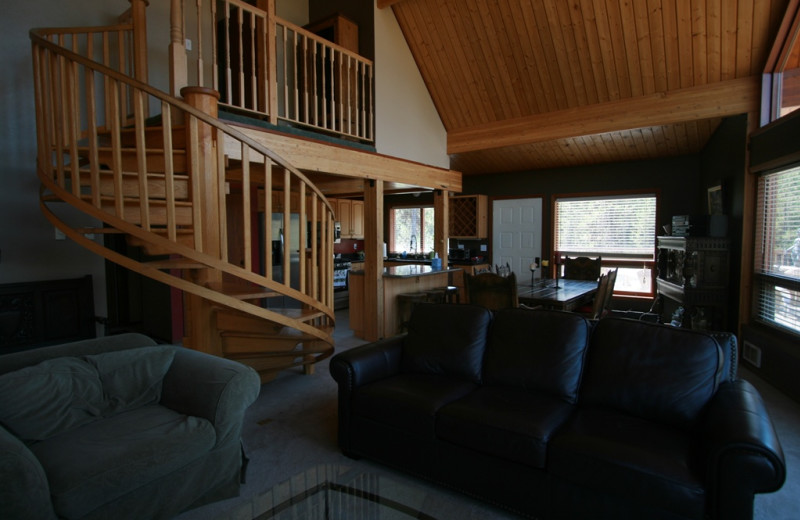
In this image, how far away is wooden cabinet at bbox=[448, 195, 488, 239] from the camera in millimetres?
7867

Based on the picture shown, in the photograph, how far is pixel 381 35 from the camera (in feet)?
18.0

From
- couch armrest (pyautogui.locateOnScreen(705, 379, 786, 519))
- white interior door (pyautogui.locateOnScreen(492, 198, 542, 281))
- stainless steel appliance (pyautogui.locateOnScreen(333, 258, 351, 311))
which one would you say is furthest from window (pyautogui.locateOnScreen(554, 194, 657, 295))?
couch armrest (pyautogui.locateOnScreen(705, 379, 786, 519))

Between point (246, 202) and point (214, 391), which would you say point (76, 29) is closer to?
point (246, 202)

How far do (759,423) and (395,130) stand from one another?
16.0 ft

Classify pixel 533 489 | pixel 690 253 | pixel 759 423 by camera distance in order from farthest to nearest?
pixel 690 253
pixel 533 489
pixel 759 423

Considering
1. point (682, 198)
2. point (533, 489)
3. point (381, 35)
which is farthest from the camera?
point (682, 198)

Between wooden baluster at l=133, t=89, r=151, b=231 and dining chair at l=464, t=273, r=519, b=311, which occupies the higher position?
wooden baluster at l=133, t=89, r=151, b=231

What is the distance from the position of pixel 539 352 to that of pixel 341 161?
122 inches

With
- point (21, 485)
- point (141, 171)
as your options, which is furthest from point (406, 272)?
point (21, 485)

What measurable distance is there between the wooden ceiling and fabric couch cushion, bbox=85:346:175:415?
486 centimetres

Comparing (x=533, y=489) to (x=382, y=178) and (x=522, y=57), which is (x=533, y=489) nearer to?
(x=382, y=178)

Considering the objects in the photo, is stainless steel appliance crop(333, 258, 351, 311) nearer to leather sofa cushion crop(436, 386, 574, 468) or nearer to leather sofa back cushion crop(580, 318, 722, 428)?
leather sofa cushion crop(436, 386, 574, 468)

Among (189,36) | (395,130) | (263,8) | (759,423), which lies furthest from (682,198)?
(189,36)

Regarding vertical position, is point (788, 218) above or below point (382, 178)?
below
